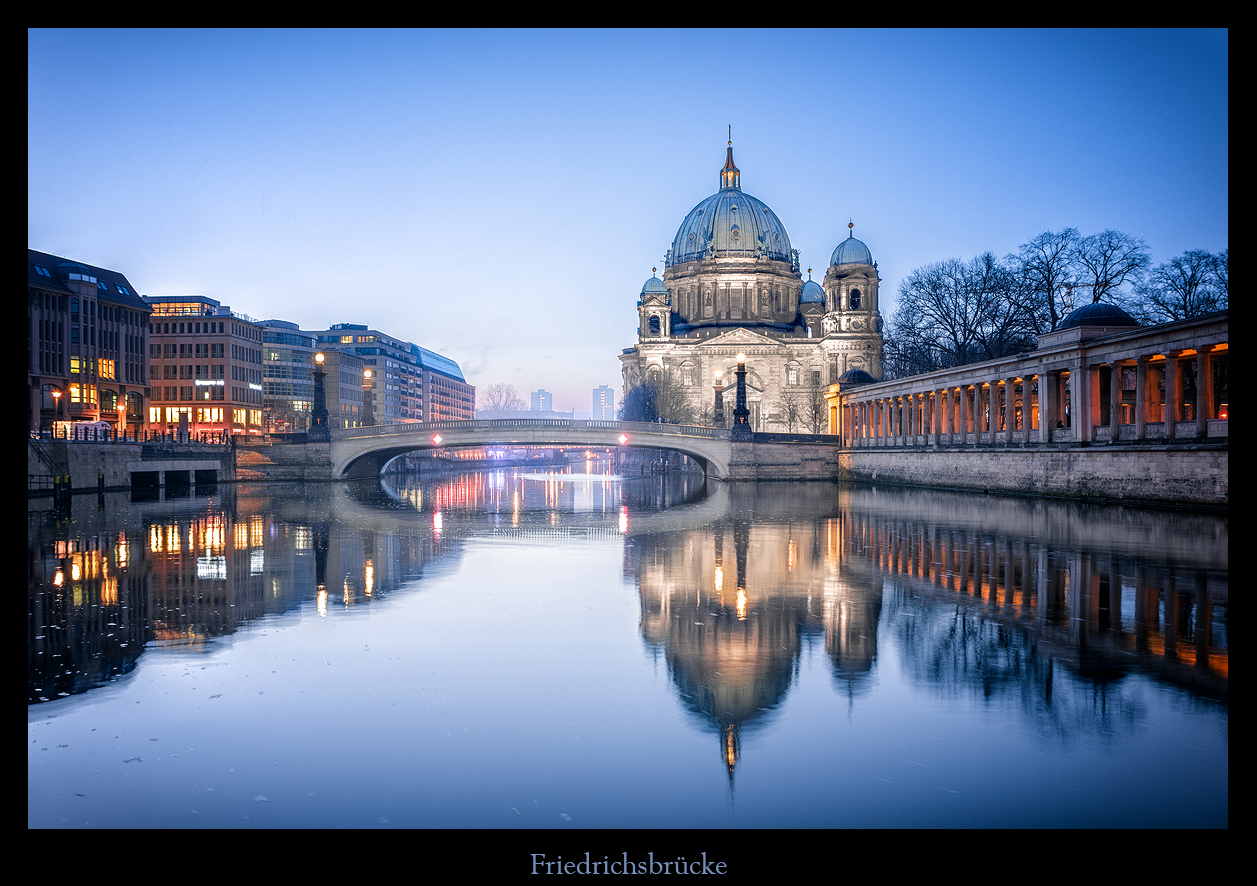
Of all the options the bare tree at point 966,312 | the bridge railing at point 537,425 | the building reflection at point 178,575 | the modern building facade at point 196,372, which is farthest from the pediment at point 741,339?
the building reflection at point 178,575

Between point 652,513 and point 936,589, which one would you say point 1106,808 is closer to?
point 936,589

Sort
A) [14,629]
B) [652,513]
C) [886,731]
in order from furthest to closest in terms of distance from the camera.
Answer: [652,513] → [886,731] → [14,629]

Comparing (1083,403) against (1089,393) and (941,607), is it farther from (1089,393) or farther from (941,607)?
(941,607)

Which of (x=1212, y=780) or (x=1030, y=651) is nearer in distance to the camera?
(x=1212, y=780)

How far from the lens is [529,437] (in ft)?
202

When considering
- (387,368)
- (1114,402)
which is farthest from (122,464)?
(387,368)

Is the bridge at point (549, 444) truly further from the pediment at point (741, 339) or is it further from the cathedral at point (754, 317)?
the pediment at point (741, 339)

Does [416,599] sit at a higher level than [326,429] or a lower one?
lower

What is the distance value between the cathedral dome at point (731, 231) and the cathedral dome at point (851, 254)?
18.7 metres

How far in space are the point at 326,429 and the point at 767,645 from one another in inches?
2262

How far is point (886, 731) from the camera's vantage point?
26.2ft

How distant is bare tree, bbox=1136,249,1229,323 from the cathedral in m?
48.7

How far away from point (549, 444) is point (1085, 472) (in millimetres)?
35037
